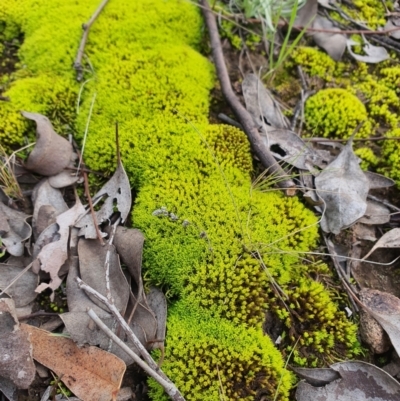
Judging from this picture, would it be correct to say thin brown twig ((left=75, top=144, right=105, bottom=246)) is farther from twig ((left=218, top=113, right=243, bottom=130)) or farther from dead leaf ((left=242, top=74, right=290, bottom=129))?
dead leaf ((left=242, top=74, right=290, bottom=129))

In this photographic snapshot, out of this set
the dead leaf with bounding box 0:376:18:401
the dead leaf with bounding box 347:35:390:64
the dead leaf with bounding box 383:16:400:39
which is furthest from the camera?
the dead leaf with bounding box 383:16:400:39

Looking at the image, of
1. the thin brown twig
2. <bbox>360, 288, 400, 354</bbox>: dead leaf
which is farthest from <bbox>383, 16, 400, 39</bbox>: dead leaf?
the thin brown twig

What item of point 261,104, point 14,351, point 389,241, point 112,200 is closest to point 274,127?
point 261,104

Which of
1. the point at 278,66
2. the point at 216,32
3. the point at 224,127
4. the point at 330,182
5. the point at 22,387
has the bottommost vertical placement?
the point at 22,387

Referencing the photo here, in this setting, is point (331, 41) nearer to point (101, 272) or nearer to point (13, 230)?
point (101, 272)

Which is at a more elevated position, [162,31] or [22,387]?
[162,31]

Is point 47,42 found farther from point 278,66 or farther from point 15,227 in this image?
point 278,66

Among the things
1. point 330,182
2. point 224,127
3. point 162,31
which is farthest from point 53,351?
point 162,31
